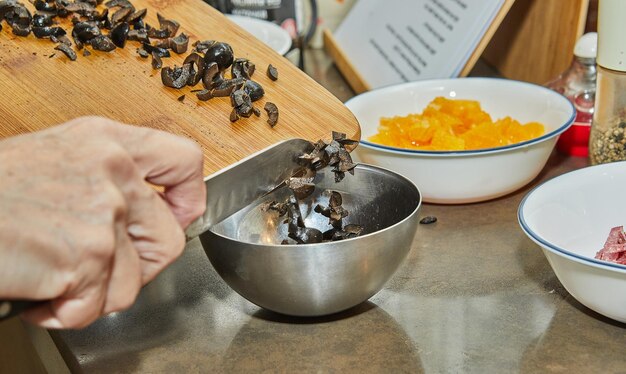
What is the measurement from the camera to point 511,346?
102 cm

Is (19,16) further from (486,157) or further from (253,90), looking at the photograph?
(486,157)

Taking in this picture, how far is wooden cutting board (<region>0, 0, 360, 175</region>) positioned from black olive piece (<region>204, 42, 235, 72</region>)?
0.16 feet

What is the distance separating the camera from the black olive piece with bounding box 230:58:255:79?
4.06ft

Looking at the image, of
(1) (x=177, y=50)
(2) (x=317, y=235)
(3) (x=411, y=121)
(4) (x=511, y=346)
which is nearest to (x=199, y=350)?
(2) (x=317, y=235)

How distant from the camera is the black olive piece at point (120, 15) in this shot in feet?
4.53

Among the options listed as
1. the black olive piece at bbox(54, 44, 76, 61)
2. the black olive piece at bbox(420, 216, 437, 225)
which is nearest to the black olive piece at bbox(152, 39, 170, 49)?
the black olive piece at bbox(54, 44, 76, 61)

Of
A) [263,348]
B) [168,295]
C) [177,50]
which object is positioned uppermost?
[177,50]

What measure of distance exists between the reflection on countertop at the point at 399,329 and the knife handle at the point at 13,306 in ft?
1.19

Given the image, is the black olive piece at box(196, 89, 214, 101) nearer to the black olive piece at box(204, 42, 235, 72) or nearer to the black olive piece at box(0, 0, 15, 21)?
the black olive piece at box(204, 42, 235, 72)

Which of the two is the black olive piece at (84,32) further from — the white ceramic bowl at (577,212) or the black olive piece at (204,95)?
the white ceramic bowl at (577,212)

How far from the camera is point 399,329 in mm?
1076

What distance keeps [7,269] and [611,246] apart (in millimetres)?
768

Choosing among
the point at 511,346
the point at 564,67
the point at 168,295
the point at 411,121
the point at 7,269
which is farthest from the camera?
the point at 564,67

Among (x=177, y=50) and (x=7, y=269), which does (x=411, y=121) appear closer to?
(x=177, y=50)
